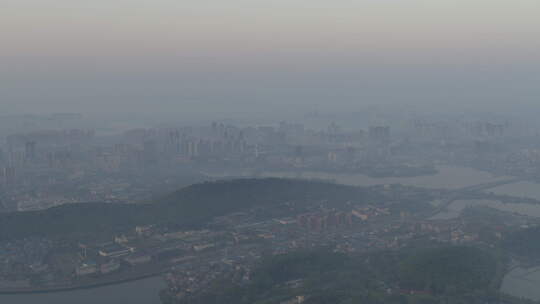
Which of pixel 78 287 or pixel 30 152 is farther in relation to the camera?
pixel 30 152

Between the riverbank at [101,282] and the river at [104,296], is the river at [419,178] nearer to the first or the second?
the riverbank at [101,282]

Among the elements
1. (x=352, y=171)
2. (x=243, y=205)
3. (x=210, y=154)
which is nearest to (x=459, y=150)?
(x=352, y=171)

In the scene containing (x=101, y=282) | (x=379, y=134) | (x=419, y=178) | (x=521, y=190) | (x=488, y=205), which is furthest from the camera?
(x=379, y=134)

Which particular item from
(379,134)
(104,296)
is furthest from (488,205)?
(379,134)

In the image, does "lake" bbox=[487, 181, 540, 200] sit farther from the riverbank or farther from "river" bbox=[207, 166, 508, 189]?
the riverbank

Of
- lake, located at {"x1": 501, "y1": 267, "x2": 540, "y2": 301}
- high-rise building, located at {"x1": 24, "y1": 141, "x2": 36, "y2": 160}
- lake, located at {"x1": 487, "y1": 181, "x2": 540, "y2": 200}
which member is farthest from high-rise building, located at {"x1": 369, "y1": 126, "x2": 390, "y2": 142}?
lake, located at {"x1": 501, "y1": 267, "x2": 540, "y2": 301}

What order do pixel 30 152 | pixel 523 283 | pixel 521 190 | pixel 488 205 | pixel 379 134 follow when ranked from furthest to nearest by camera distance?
pixel 379 134 < pixel 30 152 < pixel 521 190 < pixel 488 205 < pixel 523 283

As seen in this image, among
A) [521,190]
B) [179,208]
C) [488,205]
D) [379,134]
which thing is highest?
[379,134]

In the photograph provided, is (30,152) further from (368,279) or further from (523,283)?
(523,283)

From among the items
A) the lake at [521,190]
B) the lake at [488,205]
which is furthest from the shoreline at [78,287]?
the lake at [521,190]
